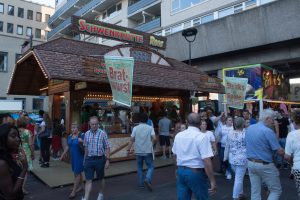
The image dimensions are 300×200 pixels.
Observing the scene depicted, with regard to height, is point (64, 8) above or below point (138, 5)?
above

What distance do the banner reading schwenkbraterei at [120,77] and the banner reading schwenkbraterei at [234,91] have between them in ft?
14.2

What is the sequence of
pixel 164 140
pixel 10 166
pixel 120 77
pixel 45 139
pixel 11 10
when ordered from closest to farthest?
pixel 10 166 < pixel 120 77 < pixel 45 139 < pixel 164 140 < pixel 11 10

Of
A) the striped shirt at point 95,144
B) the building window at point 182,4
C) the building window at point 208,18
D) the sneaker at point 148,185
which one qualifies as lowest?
the sneaker at point 148,185

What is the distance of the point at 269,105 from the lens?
67.2 ft

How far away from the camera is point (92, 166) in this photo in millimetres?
6098

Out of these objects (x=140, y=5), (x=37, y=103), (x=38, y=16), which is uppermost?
(x=38, y=16)

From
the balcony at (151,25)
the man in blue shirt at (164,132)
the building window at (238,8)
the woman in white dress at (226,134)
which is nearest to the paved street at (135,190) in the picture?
the woman in white dress at (226,134)

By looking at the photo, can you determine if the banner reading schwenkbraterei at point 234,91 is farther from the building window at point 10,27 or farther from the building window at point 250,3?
the building window at point 10,27

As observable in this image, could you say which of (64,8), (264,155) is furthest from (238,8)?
(64,8)

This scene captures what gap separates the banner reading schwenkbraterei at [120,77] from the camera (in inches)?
294

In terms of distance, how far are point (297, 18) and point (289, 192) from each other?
12.0 meters

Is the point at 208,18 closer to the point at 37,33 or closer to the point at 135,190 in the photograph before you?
the point at 135,190

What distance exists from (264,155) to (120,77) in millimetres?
4078

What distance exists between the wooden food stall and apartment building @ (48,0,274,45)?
9.69 feet
